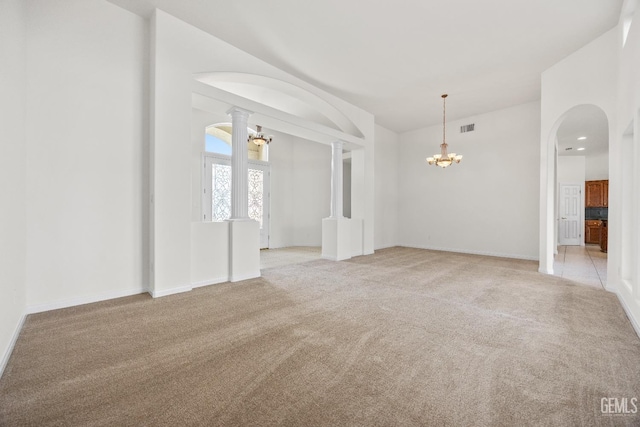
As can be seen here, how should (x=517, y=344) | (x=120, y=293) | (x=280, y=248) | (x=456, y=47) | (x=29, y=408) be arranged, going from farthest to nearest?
1. (x=280, y=248)
2. (x=456, y=47)
3. (x=120, y=293)
4. (x=517, y=344)
5. (x=29, y=408)

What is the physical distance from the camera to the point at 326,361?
2146 mm

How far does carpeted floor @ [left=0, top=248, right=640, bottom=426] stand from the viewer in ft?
5.27

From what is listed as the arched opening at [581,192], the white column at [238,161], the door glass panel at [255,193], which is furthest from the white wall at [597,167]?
the white column at [238,161]

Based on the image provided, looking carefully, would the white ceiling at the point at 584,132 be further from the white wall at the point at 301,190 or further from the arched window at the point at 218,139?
the arched window at the point at 218,139

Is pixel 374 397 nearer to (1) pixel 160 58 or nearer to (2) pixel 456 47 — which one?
(1) pixel 160 58

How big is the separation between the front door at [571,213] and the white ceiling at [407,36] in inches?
242

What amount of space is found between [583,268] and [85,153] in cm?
898

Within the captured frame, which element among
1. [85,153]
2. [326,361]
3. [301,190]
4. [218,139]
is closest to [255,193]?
[301,190]

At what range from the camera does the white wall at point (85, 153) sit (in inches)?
125

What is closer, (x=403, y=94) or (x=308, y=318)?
(x=308, y=318)

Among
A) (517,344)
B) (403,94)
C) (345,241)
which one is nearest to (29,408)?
(517,344)

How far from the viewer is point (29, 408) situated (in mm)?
1637

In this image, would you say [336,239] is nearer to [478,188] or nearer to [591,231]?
[478,188]

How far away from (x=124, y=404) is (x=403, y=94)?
690 centimetres
